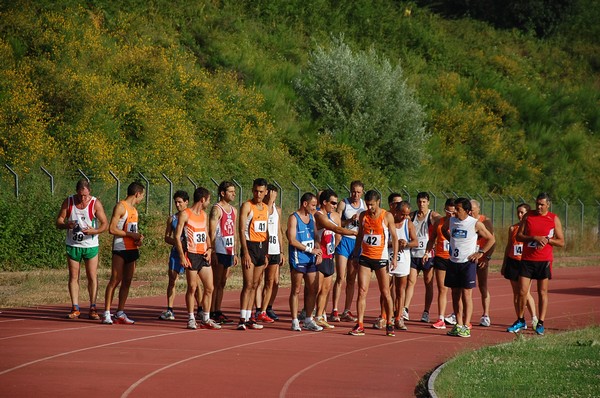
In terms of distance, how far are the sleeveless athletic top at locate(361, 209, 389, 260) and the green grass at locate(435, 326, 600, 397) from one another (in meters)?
2.37

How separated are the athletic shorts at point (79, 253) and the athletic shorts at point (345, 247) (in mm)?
4103

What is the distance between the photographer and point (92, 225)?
56.9ft

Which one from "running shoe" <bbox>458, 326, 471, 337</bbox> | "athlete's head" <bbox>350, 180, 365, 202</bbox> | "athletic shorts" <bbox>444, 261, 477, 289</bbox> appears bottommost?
"running shoe" <bbox>458, 326, 471, 337</bbox>

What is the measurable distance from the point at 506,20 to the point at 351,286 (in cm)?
7126

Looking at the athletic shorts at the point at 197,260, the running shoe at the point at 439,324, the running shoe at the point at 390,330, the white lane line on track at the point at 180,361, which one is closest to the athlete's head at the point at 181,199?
the athletic shorts at the point at 197,260

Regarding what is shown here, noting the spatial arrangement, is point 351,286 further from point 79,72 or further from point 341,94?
point 341,94

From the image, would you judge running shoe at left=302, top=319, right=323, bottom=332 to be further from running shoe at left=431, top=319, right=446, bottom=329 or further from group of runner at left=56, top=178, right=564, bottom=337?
running shoe at left=431, top=319, right=446, bottom=329

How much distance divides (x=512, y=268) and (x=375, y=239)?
2.82 meters

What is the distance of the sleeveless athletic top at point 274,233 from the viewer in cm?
1744

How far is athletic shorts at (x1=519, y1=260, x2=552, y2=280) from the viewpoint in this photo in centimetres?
1772

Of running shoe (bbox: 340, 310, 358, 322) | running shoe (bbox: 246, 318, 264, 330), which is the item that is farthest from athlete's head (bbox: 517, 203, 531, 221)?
running shoe (bbox: 246, 318, 264, 330)

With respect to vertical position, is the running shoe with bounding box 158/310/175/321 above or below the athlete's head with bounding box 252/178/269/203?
below

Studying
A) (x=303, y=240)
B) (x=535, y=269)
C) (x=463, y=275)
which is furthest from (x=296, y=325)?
(x=535, y=269)

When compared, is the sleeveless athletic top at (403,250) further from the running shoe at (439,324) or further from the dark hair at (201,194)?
the dark hair at (201,194)
